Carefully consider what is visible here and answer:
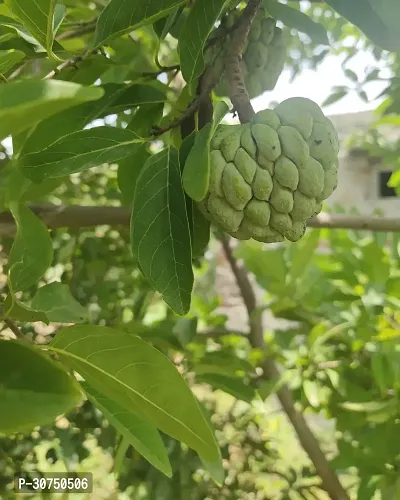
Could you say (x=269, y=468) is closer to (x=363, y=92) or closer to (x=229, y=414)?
(x=229, y=414)

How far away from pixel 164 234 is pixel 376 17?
0.26 metres

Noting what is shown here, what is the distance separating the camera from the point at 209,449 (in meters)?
0.37

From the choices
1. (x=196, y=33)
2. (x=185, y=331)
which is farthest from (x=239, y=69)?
(x=185, y=331)

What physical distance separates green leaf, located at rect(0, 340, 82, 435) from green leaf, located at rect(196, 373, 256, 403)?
520 mm

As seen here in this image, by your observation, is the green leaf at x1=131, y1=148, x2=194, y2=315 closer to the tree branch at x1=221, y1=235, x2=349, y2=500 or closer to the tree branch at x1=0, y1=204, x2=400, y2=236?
the tree branch at x1=0, y1=204, x2=400, y2=236

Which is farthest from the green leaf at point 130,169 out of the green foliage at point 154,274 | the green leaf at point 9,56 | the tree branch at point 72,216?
the green leaf at point 9,56

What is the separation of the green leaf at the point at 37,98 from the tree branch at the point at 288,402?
1.10 meters

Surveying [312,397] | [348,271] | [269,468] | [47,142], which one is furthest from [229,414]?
[47,142]

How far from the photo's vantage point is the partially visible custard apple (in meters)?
0.69

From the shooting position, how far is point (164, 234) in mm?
490

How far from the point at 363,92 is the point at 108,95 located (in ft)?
2.67

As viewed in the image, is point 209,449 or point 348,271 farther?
point 348,271

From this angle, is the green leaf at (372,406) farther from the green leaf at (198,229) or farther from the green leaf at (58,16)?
the green leaf at (58,16)

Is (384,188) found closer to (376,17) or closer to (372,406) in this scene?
(372,406)
